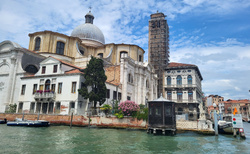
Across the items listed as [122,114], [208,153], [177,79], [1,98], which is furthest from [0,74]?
[177,79]

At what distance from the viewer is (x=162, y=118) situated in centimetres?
1759

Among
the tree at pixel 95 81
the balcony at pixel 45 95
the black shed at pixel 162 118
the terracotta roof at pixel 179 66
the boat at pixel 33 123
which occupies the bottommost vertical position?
the boat at pixel 33 123

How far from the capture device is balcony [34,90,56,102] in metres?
25.0

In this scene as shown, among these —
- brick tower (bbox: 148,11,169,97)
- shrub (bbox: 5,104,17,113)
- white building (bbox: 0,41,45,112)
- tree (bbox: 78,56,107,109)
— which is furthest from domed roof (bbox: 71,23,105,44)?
tree (bbox: 78,56,107,109)

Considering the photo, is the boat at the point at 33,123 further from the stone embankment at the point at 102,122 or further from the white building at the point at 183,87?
the white building at the point at 183,87

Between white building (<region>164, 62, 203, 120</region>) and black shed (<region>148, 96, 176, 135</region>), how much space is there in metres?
27.3

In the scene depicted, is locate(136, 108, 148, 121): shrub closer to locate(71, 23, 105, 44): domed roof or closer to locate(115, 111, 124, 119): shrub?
locate(115, 111, 124, 119): shrub

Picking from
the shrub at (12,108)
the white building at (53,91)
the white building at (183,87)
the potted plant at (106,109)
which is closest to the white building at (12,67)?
the shrub at (12,108)

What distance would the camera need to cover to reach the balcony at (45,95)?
82.2 feet

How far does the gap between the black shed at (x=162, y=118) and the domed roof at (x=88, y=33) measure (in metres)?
30.4

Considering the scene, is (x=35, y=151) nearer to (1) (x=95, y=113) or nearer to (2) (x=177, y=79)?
(1) (x=95, y=113)

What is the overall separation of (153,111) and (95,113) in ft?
26.0

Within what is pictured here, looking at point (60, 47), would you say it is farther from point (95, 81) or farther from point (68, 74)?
point (95, 81)

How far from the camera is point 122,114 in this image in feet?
71.4
